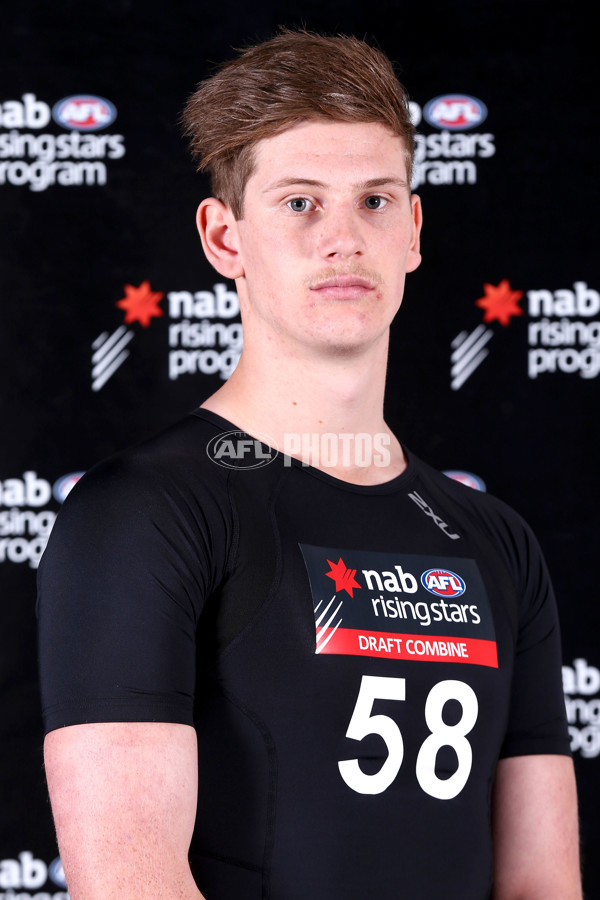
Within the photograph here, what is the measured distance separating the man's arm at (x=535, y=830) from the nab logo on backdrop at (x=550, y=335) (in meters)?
1.04

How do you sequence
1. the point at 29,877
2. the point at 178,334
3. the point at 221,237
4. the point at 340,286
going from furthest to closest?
the point at 178,334 < the point at 29,877 < the point at 221,237 < the point at 340,286

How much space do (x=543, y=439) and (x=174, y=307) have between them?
0.90m

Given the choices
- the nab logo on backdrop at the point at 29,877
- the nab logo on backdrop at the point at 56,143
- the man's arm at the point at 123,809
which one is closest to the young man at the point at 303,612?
the man's arm at the point at 123,809

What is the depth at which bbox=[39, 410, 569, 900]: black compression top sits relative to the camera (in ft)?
3.54

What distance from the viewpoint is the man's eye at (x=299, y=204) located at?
4.47 feet

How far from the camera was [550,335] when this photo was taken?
2.26 meters

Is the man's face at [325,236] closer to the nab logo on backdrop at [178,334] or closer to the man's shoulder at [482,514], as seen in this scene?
the man's shoulder at [482,514]

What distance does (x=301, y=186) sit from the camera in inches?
53.2

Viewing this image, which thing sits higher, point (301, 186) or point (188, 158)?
point (188, 158)

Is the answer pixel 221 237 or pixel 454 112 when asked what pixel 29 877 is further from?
pixel 454 112

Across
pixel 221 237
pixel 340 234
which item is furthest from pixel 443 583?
pixel 221 237

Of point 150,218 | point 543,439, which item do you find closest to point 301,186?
point 150,218

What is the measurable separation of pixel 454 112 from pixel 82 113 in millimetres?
857

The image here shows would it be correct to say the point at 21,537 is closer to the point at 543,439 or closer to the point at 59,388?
the point at 59,388
